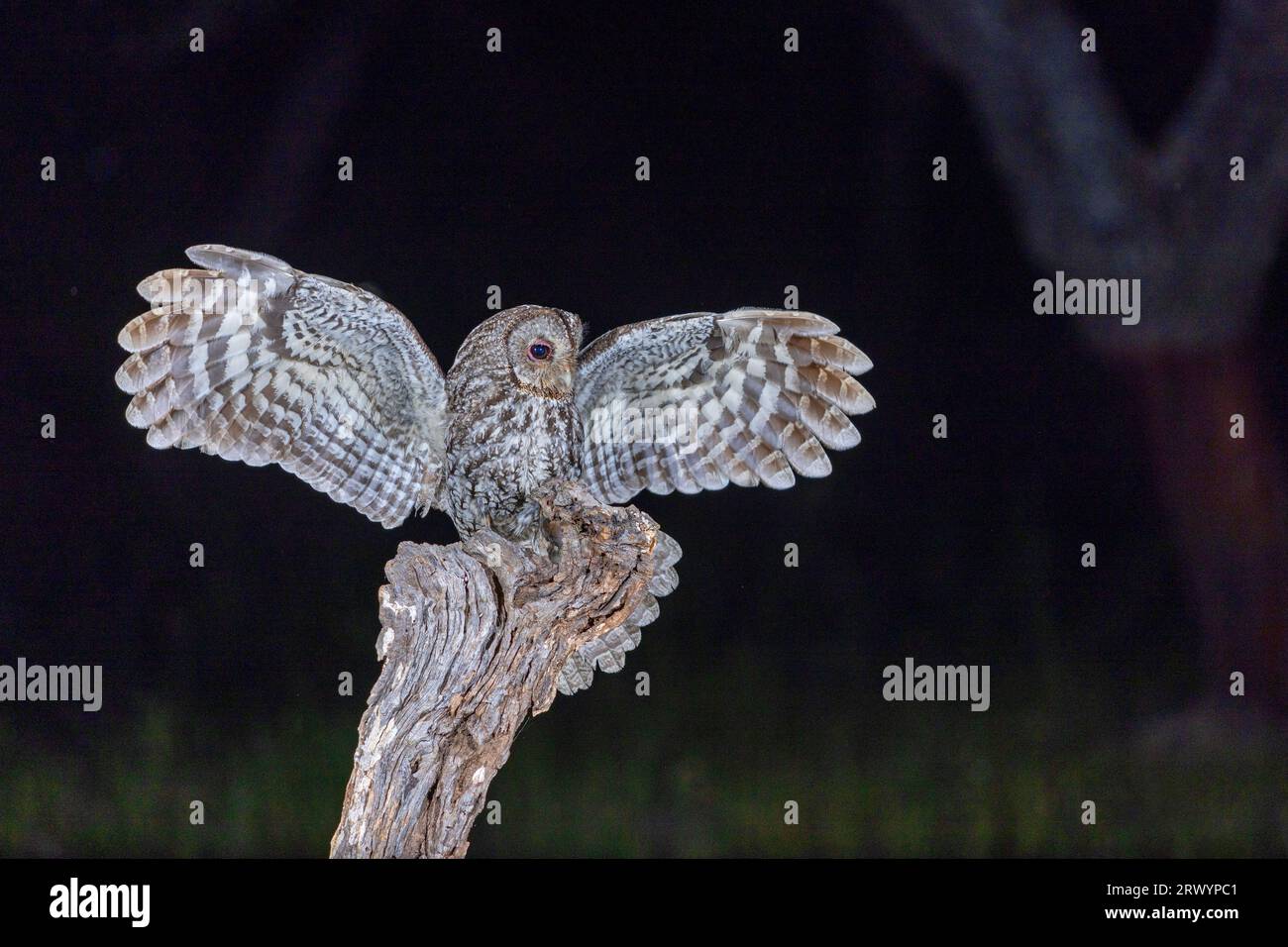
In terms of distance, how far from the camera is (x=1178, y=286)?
4.20 m

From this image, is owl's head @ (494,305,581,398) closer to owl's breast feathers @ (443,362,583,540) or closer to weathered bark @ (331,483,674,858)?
owl's breast feathers @ (443,362,583,540)

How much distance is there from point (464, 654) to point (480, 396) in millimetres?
733

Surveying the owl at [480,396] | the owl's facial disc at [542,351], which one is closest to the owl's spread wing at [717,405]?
the owl at [480,396]

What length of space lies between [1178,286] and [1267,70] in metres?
0.72

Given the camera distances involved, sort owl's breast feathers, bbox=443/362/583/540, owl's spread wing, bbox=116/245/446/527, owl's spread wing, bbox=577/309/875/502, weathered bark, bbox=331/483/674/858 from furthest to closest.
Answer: owl's spread wing, bbox=577/309/875/502 < owl's breast feathers, bbox=443/362/583/540 < owl's spread wing, bbox=116/245/446/527 < weathered bark, bbox=331/483/674/858

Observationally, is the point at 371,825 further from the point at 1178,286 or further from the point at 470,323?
the point at 1178,286

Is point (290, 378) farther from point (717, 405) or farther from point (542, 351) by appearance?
point (717, 405)

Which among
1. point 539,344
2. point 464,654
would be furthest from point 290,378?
point 464,654

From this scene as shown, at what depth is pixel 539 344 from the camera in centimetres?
341

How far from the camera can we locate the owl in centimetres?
339

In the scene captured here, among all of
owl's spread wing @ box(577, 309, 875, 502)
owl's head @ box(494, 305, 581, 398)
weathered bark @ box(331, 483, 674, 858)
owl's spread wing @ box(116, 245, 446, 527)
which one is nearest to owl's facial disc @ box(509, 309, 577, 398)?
owl's head @ box(494, 305, 581, 398)

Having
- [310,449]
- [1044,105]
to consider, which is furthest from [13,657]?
[1044,105]

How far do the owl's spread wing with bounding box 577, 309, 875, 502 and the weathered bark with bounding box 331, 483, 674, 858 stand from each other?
629mm

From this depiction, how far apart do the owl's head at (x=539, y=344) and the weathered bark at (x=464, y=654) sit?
414mm
